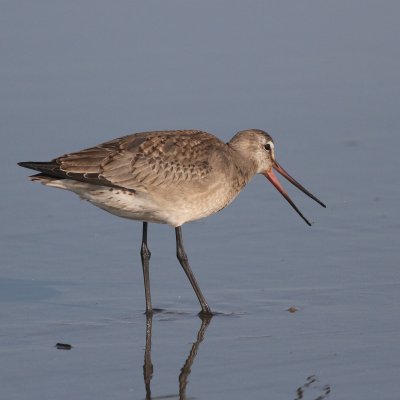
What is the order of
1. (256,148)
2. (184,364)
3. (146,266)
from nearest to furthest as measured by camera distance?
1. (184,364)
2. (146,266)
3. (256,148)

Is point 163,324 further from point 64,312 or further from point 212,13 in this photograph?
point 212,13

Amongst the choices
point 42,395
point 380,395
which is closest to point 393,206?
point 380,395

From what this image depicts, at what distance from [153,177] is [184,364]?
5.82ft

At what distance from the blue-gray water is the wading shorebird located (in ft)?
1.62

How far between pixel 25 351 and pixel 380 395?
7.22 feet

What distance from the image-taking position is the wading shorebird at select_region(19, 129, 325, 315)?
8.85m

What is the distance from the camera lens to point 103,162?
352 inches

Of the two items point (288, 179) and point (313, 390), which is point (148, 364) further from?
point (288, 179)

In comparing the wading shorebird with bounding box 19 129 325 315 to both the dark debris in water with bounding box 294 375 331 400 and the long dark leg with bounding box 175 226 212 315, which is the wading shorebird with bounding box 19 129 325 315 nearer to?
the long dark leg with bounding box 175 226 212 315

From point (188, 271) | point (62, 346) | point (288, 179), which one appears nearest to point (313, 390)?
point (62, 346)

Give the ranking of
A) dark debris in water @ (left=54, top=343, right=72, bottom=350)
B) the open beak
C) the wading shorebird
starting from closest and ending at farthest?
dark debris in water @ (left=54, top=343, right=72, bottom=350) < the wading shorebird < the open beak

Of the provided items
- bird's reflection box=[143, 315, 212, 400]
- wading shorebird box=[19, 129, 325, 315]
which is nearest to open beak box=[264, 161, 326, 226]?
wading shorebird box=[19, 129, 325, 315]

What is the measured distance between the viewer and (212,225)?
10.3 meters

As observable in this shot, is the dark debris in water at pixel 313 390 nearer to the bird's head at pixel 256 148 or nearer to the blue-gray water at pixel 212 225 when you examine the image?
the blue-gray water at pixel 212 225
